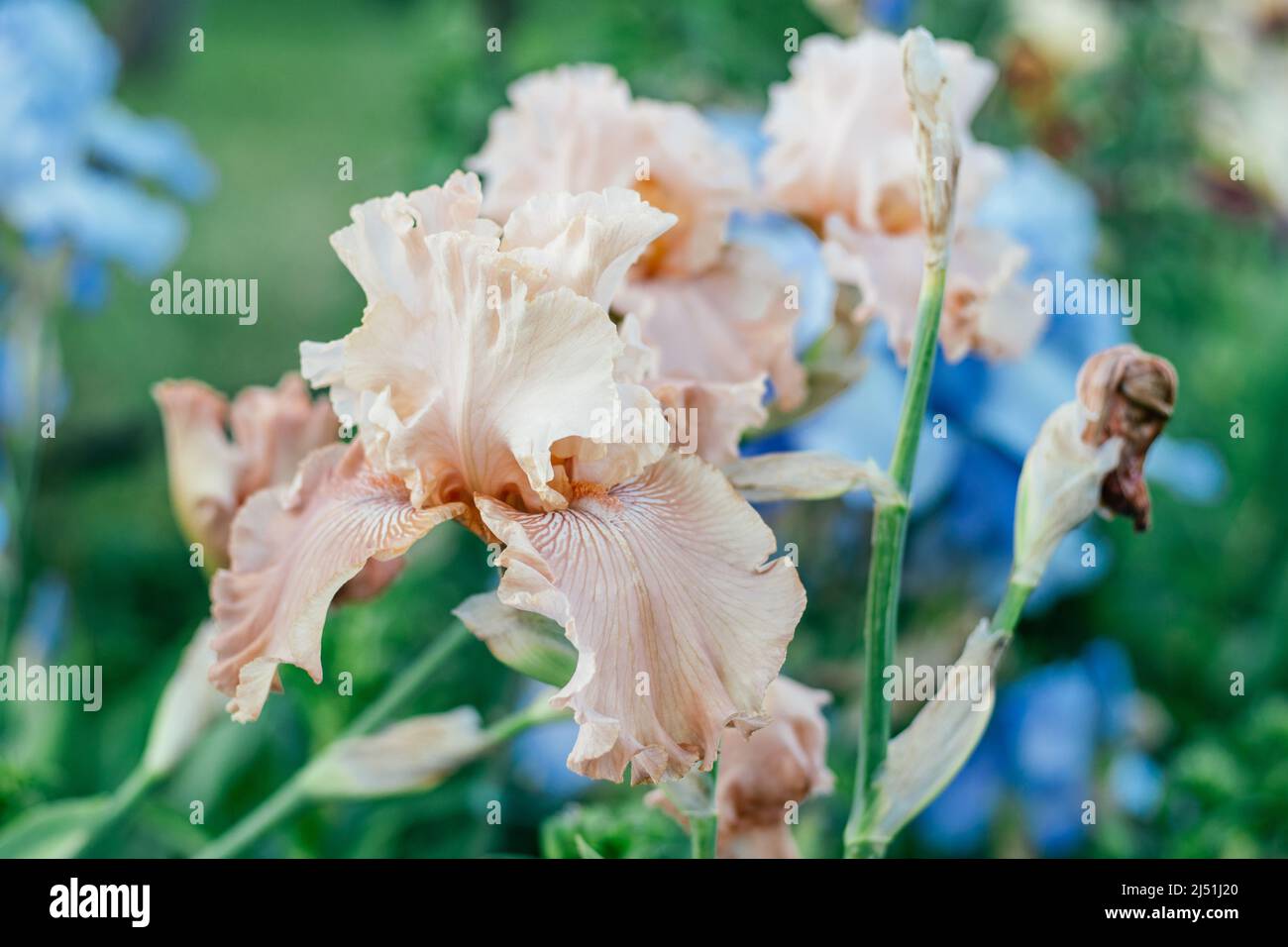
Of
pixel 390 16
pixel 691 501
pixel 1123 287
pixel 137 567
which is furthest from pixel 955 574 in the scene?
pixel 390 16

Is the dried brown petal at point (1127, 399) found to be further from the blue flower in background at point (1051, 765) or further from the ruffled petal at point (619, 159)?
the blue flower in background at point (1051, 765)

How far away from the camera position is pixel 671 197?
2.42ft

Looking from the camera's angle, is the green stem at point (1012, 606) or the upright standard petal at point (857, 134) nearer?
the green stem at point (1012, 606)

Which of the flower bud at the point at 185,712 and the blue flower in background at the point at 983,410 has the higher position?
the blue flower in background at the point at 983,410

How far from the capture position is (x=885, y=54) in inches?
29.5

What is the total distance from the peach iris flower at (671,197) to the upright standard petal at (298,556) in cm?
17

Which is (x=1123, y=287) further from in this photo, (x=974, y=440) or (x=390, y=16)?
(x=390, y=16)

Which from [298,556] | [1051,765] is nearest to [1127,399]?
[298,556]

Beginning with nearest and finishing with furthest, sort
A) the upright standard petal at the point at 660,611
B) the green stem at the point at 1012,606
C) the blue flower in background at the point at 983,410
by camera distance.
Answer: the upright standard petal at the point at 660,611 → the green stem at the point at 1012,606 → the blue flower in background at the point at 983,410

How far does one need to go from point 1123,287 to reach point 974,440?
1.00 feet

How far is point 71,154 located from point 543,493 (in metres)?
0.93

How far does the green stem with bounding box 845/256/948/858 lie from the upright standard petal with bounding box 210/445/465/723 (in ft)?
0.63

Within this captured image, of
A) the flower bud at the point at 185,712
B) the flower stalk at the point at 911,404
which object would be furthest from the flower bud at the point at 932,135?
the flower bud at the point at 185,712

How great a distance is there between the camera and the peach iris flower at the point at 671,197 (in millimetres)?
709
